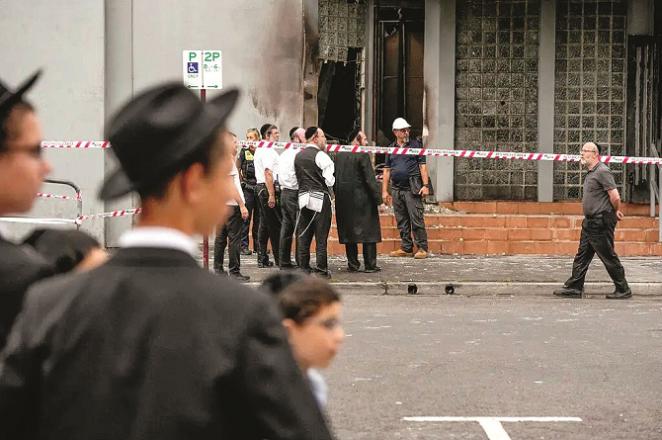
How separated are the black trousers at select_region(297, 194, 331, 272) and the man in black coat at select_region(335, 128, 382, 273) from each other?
25.3 inches

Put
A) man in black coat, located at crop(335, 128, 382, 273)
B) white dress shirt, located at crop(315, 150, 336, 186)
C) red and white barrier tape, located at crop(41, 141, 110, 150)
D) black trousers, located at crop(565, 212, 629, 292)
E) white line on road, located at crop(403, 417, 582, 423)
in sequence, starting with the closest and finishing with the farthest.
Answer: white line on road, located at crop(403, 417, 582, 423), black trousers, located at crop(565, 212, 629, 292), white dress shirt, located at crop(315, 150, 336, 186), man in black coat, located at crop(335, 128, 382, 273), red and white barrier tape, located at crop(41, 141, 110, 150)

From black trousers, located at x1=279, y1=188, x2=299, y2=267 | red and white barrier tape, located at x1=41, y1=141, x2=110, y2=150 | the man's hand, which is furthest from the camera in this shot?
red and white barrier tape, located at x1=41, y1=141, x2=110, y2=150

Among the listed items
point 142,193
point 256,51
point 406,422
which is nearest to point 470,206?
point 256,51

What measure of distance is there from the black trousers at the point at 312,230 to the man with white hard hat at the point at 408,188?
2284 millimetres

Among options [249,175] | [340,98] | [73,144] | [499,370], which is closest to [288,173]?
[249,175]

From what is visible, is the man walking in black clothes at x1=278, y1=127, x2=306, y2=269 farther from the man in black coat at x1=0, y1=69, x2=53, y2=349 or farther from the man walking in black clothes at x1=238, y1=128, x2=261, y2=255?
the man in black coat at x1=0, y1=69, x2=53, y2=349

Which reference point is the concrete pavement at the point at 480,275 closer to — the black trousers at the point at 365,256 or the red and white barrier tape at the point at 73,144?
the black trousers at the point at 365,256

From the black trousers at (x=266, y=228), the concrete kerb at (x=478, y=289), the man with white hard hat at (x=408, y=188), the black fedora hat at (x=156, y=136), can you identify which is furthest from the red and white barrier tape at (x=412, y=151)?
the black fedora hat at (x=156, y=136)

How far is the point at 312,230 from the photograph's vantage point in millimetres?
16797

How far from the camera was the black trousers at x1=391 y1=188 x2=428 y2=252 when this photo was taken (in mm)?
18844

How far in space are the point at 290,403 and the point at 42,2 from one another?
1848 centimetres

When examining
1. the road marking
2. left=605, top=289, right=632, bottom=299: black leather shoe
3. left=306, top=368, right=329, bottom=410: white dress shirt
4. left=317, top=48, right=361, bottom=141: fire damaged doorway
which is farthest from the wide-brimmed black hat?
left=317, top=48, right=361, bottom=141: fire damaged doorway

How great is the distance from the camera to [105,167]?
20.4m

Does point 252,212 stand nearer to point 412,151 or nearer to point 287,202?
point 287,202
